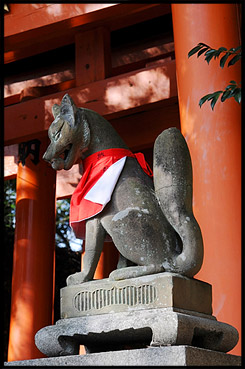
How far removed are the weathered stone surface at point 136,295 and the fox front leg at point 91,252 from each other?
1.7 inches

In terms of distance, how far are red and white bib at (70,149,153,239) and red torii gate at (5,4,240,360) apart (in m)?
1.19

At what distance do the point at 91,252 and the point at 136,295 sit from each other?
32 cm

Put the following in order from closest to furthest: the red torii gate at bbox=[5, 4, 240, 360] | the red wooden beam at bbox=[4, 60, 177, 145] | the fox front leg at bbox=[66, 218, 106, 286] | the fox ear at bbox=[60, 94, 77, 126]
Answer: the fox front leg at bbox=[66, 218, 106, 286] < the fox ear at bbox=[60, 94, 77, 126] < the red torii gate at bbox=[5, 4, 240, 360] < the red wooden beam at bbox=[4, 60, 177, 145]

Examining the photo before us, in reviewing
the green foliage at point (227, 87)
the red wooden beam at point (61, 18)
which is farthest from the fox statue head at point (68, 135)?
the red wooden beam at point (61, 18)

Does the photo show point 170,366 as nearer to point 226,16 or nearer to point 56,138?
point 56,138

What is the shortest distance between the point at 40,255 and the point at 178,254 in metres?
4.17

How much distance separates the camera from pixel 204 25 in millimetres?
3963

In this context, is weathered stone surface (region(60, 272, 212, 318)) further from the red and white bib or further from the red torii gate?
the red torii gate

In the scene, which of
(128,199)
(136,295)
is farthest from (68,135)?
(136,295)

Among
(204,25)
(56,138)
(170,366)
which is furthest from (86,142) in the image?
(204,25)

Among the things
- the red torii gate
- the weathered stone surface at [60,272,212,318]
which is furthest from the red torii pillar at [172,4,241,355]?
the weathered stone surface at [60,272,212,318]

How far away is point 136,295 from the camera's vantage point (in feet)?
7.06

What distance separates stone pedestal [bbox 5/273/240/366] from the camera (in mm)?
1992

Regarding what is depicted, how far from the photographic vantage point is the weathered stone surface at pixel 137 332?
2012 mm
